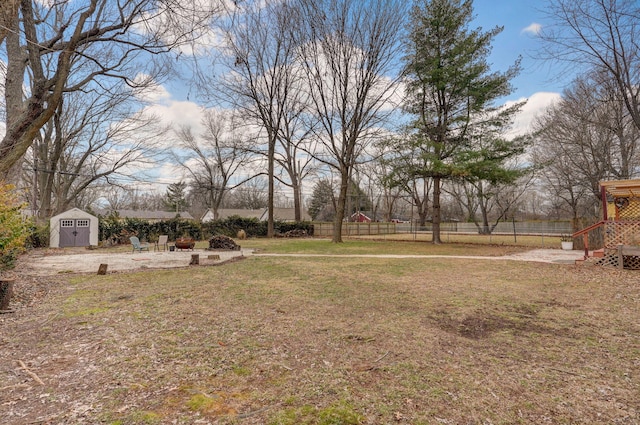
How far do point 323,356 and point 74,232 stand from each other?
19414 millimetres

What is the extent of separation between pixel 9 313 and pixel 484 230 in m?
36.9

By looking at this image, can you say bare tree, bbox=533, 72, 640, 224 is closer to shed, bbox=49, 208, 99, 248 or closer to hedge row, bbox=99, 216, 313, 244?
hedge row, bbox=99, 216, 313, 244

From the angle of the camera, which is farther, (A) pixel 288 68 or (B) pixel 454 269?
(A) pixel 288 68

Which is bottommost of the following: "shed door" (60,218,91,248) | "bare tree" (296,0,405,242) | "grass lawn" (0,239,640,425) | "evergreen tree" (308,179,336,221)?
"grass lawn" (0,239,640,425)

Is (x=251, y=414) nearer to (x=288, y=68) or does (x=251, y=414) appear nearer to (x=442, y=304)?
(x=442, y=304)

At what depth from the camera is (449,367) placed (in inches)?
114

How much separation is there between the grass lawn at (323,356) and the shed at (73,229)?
1356cm

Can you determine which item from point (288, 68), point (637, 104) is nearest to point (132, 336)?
point (637, 104)

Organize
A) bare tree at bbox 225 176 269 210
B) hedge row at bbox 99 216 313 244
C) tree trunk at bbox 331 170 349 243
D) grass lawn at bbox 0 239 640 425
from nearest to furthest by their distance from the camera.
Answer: grass lawn at bbox 0 239 640 425 < tree trunk at bbox 331 170 349 243 < hedge row at bbox 99 216 313 244 < bare tree at bbox 225 176 269 210

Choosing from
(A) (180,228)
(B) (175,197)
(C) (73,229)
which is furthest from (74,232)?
(B) (175,197)

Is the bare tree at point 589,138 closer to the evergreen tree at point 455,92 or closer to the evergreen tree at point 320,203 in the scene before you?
the evergreen tree at point 455,92

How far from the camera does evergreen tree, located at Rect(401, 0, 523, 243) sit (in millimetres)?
15797

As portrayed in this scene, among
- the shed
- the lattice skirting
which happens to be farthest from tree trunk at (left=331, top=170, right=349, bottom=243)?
the shed

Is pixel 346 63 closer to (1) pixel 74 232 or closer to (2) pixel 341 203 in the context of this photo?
(2) pixel 341 203
